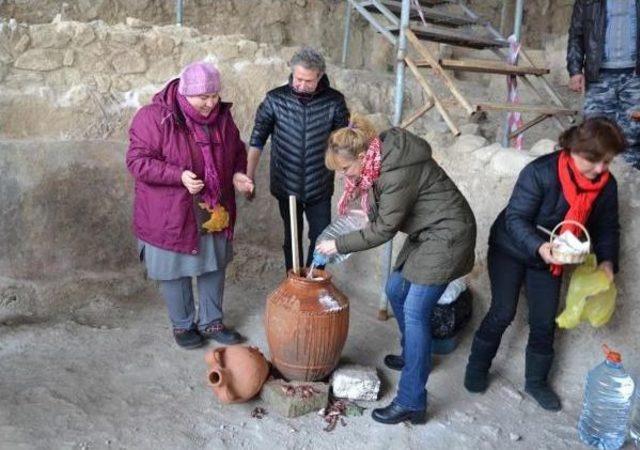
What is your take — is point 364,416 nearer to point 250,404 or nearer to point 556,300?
point 250,404

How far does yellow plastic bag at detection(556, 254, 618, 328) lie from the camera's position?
106 inches

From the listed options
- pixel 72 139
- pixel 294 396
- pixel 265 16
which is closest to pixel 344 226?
pixel 294 396

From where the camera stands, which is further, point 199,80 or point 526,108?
point 526,108

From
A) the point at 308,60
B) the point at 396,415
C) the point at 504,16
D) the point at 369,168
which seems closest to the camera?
the point at 369,168

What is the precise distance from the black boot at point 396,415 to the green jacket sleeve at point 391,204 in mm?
792

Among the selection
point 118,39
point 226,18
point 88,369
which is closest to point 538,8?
point 226,18

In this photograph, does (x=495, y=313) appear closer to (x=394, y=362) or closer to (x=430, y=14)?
(x=394, y=362)

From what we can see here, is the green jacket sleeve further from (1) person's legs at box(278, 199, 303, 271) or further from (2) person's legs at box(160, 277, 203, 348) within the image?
(2) person's legs at box(160, 277, 203, 348)

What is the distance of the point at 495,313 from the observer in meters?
2.95

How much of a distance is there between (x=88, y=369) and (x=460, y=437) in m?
1.86

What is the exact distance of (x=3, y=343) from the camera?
3.35m

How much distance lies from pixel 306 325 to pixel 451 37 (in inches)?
80.0

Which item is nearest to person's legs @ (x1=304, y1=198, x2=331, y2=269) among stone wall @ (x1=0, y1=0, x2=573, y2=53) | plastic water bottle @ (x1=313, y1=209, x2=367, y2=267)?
plastic water bottle @ (x1=313, y1=209, x2=367, y2=267)

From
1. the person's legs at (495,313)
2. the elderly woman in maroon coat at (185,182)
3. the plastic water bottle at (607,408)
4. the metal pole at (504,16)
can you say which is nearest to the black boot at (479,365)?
the person's legs at (495,313)
